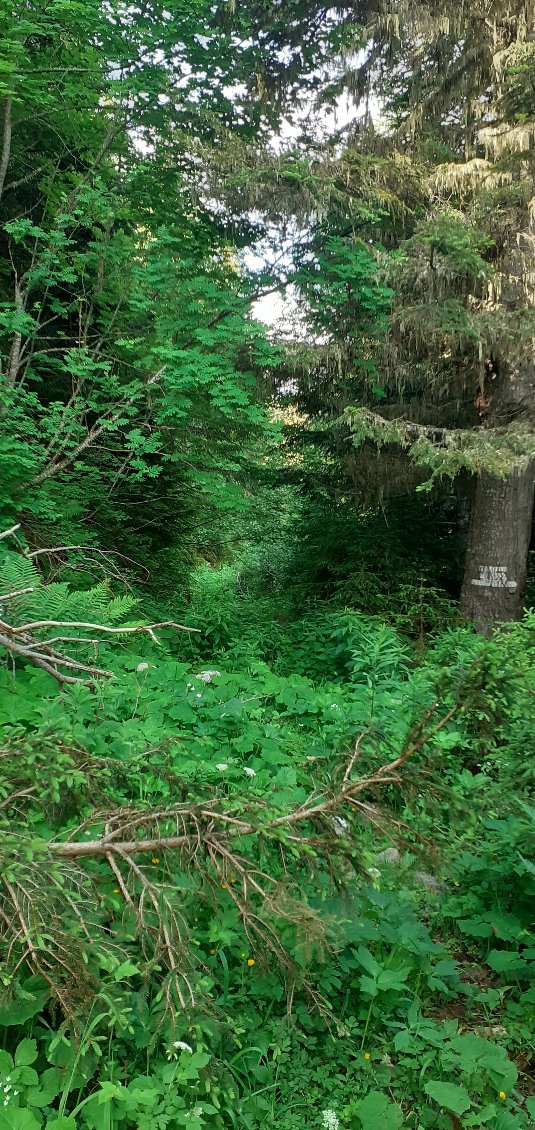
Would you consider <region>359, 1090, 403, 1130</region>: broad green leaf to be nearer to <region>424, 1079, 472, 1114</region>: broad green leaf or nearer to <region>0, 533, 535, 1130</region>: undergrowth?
<region>0, 533, 535, 1130</region>: undergrowth

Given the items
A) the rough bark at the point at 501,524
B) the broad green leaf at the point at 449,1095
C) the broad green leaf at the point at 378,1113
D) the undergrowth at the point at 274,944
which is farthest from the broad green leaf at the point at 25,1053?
the rough bark at the point at 501,524

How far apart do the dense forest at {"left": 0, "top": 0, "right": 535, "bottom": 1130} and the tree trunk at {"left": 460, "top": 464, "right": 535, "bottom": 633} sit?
0.12ft

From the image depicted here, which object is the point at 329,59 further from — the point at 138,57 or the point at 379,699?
the point at 379,699

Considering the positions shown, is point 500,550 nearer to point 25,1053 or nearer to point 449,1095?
point 449,1095

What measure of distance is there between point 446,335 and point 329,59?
343cm

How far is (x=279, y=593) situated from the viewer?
9273mm

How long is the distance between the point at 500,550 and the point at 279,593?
362 cm

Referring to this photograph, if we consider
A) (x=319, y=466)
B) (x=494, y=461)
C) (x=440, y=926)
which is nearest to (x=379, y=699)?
(x=440, y=926)

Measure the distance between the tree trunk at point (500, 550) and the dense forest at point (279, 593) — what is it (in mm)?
37

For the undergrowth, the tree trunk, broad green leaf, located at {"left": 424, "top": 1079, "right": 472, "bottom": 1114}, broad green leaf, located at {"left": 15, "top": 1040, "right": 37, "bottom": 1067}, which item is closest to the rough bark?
the tree trunk

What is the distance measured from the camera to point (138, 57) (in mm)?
5352

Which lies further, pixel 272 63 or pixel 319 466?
pixel 319 466

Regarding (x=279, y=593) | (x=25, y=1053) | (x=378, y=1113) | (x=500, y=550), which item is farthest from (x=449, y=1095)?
(x=279, y=593)

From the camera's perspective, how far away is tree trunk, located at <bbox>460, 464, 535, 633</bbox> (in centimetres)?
656
